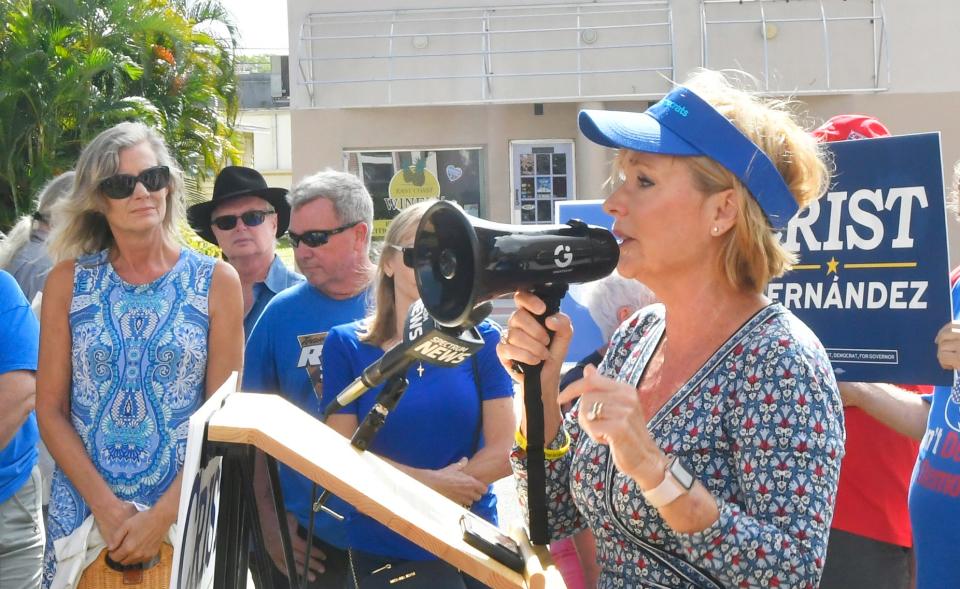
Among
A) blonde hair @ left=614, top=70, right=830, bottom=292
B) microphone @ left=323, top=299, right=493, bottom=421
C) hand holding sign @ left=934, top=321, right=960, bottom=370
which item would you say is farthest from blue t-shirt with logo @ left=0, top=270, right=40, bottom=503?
hand holding sign @ left=934, top=321, right=960, bottom=370

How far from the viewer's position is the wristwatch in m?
1.73

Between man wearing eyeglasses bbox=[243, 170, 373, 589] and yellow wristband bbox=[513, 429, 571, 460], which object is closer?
yellow wristband bbox=[513, 429, 571, 460]

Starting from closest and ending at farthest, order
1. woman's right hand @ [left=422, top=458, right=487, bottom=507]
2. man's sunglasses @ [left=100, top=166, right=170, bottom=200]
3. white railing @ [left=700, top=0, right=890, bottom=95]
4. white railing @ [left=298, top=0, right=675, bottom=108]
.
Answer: woman's right hand @ [left=422, top=458, right=487, bottom=507] → man's sunglasses @ [left=100, top=166, right=170, bottom=200] → white railing @ [left=700, top=0, right=890, bottom=95] → white railing @ [left=298, top=0, right=675, bottom=108]

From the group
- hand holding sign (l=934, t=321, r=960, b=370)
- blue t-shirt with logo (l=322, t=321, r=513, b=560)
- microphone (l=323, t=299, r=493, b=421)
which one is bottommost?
blue t-shirt with logo (l=322, t=321, r=513, b=560)

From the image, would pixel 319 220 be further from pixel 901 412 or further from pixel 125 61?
pixel 125 61

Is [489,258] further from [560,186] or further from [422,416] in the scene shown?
[560,186]

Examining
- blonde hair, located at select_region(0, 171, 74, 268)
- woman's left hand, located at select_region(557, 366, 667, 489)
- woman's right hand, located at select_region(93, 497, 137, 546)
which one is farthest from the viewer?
blonde hair, located at select_region(0, 171, 74, 268)

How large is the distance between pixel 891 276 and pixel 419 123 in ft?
55.9

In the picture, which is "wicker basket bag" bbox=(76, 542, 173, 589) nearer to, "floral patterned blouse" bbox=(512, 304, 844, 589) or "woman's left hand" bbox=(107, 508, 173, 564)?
"woman's left hand" bbox=(107, 508, 173, 564)

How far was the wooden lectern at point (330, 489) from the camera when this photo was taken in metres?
1.62

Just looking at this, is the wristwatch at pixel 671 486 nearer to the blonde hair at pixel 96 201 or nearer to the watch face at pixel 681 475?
the watch face at pixel 681 475

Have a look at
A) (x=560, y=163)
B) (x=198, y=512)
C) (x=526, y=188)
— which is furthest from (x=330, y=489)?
(x=560, y=163)

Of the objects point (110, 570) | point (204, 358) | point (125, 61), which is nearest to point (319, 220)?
point (204, 358)

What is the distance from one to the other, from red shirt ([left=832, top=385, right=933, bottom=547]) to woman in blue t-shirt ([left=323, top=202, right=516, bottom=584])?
1.06 meters
